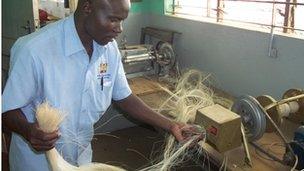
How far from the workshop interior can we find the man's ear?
2.11 feet

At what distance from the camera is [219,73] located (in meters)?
2.99

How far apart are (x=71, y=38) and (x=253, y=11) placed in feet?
A: 6.40

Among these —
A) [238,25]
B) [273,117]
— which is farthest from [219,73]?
[273,117]

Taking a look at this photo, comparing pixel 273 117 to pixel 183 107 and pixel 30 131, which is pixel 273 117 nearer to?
pixel 183 107

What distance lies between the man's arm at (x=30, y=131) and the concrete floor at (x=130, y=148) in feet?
6.17

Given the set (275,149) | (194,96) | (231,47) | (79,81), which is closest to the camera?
(79,81)

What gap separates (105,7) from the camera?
1.27 meters

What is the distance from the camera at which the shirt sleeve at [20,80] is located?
1257 mm

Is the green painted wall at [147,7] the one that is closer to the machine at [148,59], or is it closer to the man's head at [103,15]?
the machine at [148,59]

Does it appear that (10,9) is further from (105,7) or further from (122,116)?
(105,7)

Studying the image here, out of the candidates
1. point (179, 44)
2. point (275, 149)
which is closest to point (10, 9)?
point (179, 44)

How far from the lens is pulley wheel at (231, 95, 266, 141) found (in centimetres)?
173

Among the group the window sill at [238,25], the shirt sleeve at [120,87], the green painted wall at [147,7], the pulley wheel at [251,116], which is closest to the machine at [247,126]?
the pulley wheel at [251,116]

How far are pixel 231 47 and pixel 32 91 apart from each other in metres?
1.93
